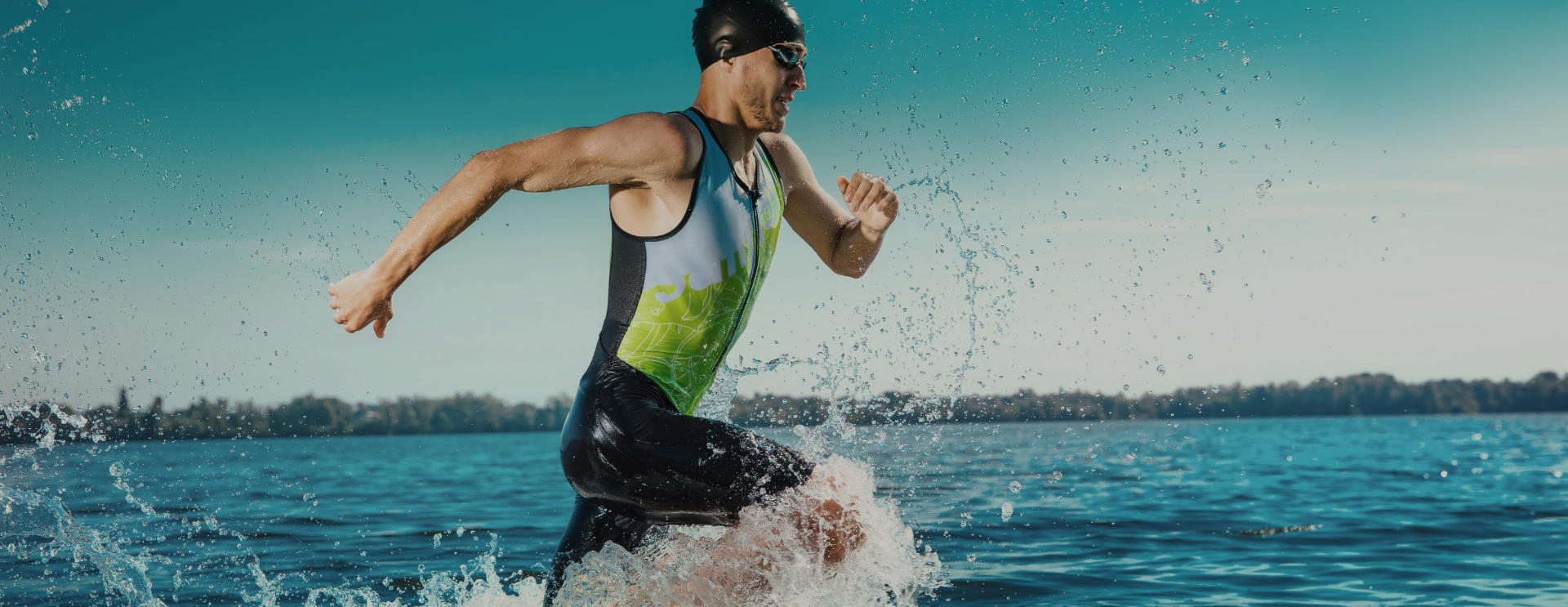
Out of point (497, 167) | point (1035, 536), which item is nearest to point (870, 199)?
point (497, 167)

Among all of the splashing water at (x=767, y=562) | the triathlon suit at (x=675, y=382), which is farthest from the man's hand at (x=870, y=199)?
the splashing water at (x=767, y=562)

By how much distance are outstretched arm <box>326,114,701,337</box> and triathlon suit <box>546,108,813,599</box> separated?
0.18 m

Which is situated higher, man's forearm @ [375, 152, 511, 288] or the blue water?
man's forearm @ [375, 152, 511, 288]

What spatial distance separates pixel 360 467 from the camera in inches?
1323

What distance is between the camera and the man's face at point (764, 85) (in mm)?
3174

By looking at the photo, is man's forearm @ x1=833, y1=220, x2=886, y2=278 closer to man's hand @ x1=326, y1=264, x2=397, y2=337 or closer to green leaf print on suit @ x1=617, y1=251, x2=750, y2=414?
green leaf print on suit @ x1=617, y1=251, x2=750, y2=414

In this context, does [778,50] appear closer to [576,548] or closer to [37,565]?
[576,548]

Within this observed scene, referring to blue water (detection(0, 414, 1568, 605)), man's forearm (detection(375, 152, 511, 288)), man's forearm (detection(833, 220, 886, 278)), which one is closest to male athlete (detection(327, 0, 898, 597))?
man's forearm (detection(375, 152, 511, 288))

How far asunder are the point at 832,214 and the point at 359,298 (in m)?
1.76

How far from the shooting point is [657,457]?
2799 mm

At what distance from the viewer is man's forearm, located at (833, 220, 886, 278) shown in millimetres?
3740

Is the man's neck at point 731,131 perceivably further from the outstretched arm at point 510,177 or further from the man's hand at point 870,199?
the man's hand at point 870,199

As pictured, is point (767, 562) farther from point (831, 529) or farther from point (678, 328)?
point (678, 328)

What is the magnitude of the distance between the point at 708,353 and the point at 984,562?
556 cm
